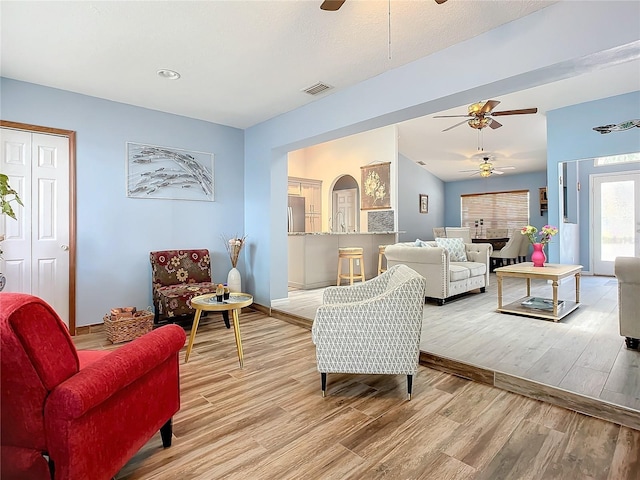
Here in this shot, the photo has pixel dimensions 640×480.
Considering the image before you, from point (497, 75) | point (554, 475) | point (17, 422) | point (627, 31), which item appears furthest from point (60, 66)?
point (554, 475)

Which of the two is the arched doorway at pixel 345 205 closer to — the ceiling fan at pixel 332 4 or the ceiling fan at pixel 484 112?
the ceiling fan at pixel 484 112

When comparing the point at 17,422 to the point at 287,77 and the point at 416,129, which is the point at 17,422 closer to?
the point at 287,77

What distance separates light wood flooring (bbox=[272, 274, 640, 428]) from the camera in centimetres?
226

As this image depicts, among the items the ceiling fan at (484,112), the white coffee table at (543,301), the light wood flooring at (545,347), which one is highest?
the ceiling fan at (484,112)

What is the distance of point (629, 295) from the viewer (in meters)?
2.81

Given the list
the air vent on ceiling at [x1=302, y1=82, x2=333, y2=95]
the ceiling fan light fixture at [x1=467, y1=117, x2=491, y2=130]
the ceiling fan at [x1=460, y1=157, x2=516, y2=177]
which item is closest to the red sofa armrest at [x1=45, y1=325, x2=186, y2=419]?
the air vent on ceiling at [x1=302, y1=82, x2=333, y2=95]

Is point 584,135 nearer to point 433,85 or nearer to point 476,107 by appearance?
point 476,107

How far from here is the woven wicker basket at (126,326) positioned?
348cm

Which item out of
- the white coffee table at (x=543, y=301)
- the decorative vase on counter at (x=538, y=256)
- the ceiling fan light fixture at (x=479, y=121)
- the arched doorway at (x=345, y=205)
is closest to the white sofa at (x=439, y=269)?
the white coffee table at (x=543, y=301)

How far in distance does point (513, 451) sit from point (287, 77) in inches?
131

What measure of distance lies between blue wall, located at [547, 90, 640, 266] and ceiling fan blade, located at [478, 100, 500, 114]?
7.55 feet

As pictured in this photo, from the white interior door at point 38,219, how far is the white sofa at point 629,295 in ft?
17.1

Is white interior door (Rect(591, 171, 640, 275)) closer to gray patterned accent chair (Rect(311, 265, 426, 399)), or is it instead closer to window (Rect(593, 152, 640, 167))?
window (Rect(593, 152, 640, 167))

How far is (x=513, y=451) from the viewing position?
5.92 feet
